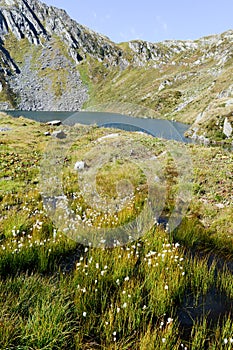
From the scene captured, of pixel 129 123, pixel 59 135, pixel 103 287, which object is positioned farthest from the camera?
pixel 59 135

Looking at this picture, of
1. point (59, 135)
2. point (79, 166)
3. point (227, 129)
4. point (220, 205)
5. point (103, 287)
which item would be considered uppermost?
point (59, 135)

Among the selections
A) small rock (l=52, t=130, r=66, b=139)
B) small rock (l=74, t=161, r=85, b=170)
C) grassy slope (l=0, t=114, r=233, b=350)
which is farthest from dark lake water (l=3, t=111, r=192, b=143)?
grassy slope (l=0, t=114, r=233, b=350)

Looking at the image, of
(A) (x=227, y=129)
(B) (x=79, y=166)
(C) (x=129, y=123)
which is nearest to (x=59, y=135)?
(C) (x=129, y=123)

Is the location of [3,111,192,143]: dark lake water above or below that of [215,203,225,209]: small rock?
above

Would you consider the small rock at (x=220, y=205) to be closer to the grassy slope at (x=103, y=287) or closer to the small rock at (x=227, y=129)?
the grassy slope at (x=103, y=287)

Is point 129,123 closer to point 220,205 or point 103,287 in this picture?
point 220,205

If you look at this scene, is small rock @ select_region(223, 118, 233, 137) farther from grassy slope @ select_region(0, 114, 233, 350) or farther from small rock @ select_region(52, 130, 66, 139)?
grassy slope @ select_region(0, 114, 233, 350)

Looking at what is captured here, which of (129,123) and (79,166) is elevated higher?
(129,123)

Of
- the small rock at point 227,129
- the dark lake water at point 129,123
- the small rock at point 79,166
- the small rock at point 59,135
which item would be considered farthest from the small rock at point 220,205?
the small rock at point 227,129

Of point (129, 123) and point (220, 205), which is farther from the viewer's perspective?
point (129, 123)
